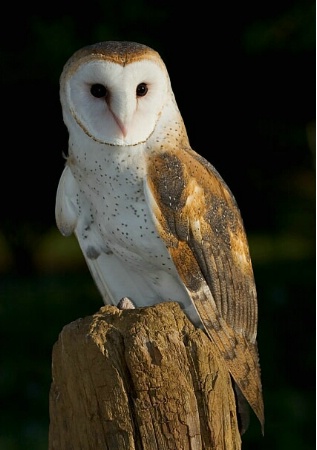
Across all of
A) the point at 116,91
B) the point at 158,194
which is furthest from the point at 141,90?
the point at 158,194

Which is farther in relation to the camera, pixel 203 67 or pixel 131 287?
pixel 203 67

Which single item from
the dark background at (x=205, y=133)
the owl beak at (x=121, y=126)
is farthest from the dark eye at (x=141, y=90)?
the dark background at (x=205, y=133)

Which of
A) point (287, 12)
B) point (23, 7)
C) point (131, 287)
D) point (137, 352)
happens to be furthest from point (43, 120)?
point (137, 352)

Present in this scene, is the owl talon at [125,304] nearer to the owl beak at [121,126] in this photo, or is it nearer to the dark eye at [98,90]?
the owl beak at [121,126]

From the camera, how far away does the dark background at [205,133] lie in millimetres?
6379

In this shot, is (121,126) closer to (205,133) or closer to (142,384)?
(142,384)

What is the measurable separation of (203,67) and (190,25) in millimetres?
283

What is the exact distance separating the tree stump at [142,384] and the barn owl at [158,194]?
351 mm

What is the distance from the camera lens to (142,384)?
8.93 feet

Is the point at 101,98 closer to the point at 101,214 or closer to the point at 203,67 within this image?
the point at 101,214

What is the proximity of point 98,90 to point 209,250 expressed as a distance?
1.97 ft

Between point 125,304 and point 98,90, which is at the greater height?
point 98,90

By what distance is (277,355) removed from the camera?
6270mm

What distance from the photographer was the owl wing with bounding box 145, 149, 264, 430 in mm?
3160
